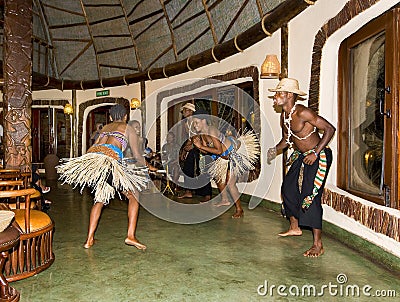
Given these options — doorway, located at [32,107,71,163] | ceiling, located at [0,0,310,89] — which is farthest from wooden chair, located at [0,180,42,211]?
doorway, located at [32,107,71,163]

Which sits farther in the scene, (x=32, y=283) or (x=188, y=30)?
(x=188, y=30)

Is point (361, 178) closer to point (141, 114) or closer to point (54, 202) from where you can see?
point (54, 202)

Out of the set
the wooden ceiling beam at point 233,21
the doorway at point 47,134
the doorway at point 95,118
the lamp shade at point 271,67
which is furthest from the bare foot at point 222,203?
the doorway at point 47,134

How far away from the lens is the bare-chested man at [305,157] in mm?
3387

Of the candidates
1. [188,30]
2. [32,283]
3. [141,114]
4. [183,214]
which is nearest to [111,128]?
[32,283]

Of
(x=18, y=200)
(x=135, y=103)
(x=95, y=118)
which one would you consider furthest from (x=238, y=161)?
(x=95, y=118)

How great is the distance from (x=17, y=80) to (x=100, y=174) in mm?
2108

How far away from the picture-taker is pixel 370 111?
144 inches

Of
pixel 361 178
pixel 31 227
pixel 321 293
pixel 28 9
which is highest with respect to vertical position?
pixel 28 9

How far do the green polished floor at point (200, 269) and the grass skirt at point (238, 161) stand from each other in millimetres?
785

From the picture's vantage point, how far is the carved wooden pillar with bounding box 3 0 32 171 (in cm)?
471

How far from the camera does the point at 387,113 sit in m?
3.12

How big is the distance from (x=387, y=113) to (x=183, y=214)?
9.72 ft

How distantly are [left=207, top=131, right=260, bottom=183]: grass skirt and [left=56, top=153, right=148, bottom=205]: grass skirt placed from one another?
69.8 inches
